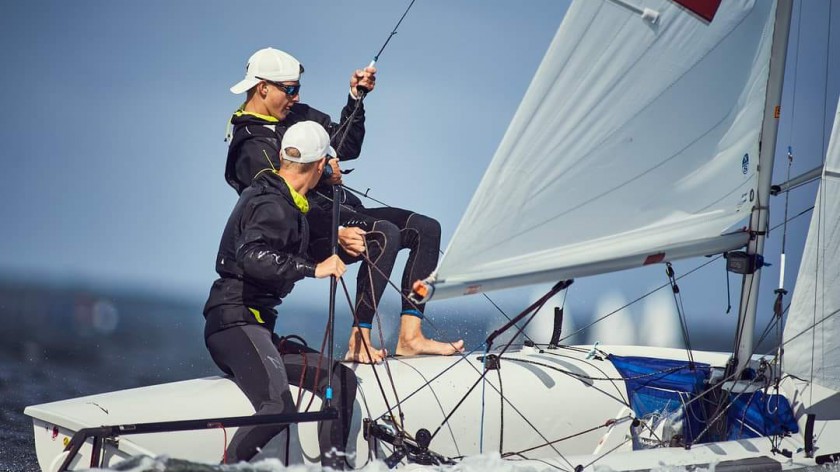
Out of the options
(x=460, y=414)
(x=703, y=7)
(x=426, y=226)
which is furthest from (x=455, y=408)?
(x=703, y=7)

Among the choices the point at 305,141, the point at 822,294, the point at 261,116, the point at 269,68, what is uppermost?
the point at 269,68

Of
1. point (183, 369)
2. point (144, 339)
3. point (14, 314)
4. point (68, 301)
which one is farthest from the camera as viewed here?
point (68, 301)

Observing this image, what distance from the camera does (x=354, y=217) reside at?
4.04 m

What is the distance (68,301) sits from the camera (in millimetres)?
14125

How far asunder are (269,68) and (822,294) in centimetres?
245

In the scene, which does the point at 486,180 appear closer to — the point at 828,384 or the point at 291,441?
the point at 291,441

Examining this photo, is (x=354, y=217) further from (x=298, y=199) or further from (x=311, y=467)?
(x=311, y=467)

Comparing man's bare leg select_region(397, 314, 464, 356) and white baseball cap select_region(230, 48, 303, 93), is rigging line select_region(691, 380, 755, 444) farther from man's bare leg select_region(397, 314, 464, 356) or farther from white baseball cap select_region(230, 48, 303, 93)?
white baseball cap select_region(230, 48, 303, 93)

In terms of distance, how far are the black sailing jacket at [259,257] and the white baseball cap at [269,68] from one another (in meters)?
0.68

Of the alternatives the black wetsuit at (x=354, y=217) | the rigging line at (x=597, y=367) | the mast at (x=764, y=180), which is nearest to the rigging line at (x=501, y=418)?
the black wetsuit at (x=354, y=217)

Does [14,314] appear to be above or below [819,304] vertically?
above

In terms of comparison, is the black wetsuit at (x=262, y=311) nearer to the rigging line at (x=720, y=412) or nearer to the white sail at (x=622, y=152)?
the white sail at (x=622, y=152)

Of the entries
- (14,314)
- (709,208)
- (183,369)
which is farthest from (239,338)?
(14,314)

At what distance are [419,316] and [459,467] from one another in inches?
56.5
